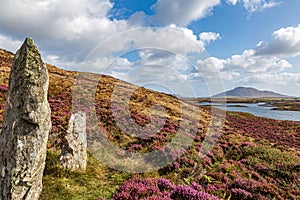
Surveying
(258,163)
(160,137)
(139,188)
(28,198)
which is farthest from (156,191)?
(258,163)

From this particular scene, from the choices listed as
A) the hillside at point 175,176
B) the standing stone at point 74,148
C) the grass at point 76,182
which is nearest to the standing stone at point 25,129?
the grass at point 76,182

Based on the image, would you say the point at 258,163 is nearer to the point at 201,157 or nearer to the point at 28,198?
the point at 201,157

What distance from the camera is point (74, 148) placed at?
27.0ft

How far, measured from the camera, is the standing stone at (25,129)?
4.93m

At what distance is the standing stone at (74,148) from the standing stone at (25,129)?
2.62 m

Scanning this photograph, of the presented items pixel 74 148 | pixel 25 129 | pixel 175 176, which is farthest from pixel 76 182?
pixel 175 176

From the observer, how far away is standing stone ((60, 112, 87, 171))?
8097 mm

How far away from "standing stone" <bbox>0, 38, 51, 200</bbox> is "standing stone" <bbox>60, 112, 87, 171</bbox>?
8.58 ft

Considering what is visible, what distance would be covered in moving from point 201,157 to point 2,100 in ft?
60.4

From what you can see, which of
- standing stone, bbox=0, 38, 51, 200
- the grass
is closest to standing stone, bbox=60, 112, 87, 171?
the grass

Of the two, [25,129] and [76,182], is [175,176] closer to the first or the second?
[76,182]

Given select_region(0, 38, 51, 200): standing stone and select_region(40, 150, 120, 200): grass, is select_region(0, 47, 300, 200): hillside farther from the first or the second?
select_region(0, 38, 51, 200): standing stone

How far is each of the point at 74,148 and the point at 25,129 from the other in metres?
3.44

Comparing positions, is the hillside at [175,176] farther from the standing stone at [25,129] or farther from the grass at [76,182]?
the standing stone at [25,129]
